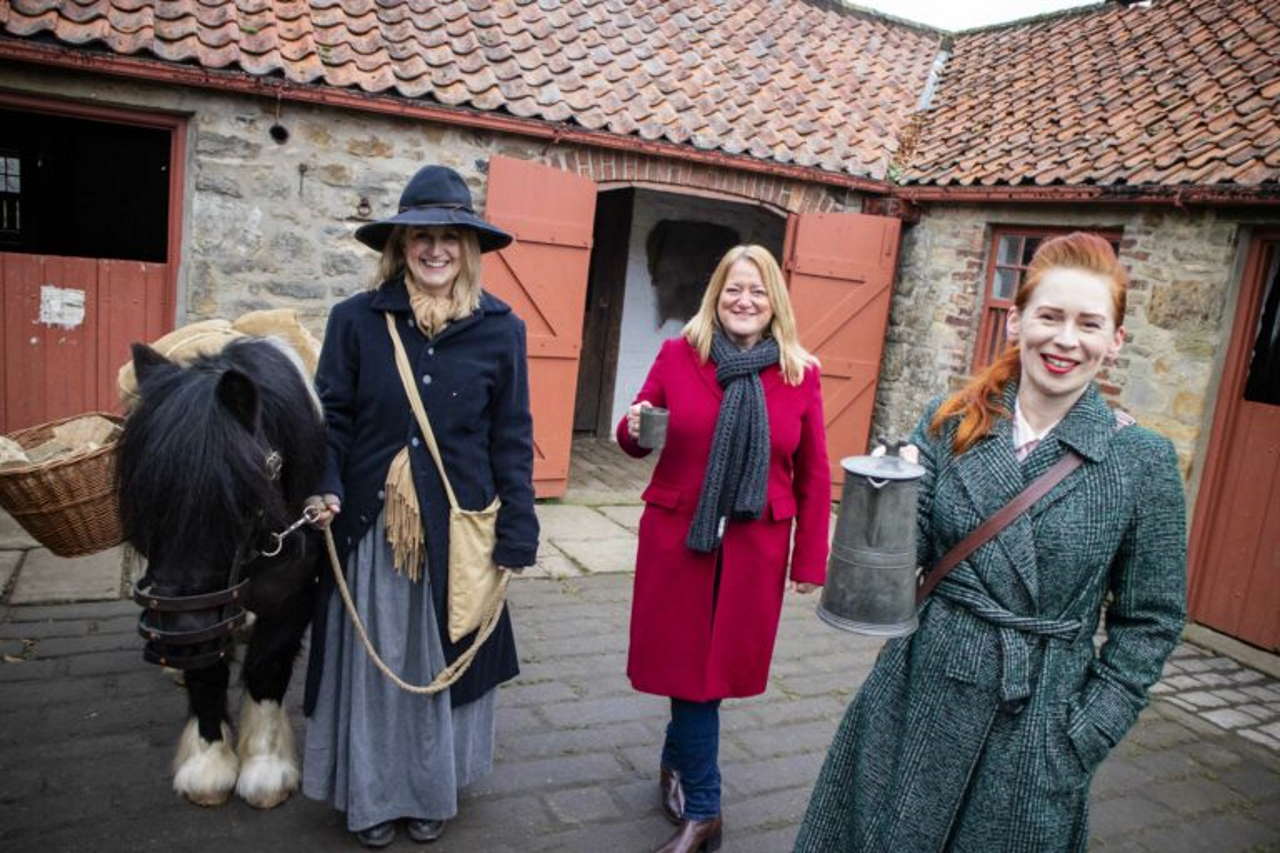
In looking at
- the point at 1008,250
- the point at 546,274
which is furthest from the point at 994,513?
the point at 1008,250

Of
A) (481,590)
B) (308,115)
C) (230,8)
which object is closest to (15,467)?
(481,590)

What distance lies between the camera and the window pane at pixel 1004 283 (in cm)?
779

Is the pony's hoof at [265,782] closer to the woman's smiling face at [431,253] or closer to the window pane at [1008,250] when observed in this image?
the woman's smiling face at [431,253]

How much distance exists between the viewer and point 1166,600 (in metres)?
1.78

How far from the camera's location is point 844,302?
825cm

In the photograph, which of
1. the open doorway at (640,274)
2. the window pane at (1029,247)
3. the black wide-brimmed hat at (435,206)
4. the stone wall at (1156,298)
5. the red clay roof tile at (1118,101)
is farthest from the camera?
the open doorway at (640,274)

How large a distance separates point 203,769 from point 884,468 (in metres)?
2.46

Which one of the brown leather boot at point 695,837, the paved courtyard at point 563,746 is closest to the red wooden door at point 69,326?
the paved courtyard at point 563,746

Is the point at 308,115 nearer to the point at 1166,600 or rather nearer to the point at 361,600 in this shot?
the point at 361,600

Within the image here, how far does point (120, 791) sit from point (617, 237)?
317 inches

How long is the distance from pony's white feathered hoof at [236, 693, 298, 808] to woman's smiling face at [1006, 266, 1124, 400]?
2.63 meters

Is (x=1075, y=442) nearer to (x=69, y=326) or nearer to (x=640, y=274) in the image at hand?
(x=69, y=326)

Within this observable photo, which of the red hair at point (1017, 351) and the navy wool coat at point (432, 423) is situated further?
the navy wool coat at point (432, 423)

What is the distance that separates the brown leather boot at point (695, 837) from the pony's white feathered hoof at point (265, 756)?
1285 millimetres
